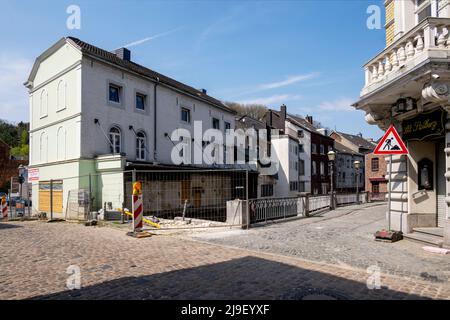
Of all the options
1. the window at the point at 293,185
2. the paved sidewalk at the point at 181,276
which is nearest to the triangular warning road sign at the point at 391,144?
the paved sidewalk at the point at 181,276

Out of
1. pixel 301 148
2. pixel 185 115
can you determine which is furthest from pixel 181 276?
pixel 301 148

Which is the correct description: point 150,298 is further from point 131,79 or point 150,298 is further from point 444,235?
point 131,79

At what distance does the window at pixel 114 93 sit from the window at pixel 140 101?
5.72 ft

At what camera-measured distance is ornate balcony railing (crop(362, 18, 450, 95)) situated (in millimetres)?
6867

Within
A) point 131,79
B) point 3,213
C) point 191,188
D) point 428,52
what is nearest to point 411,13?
point 428,52

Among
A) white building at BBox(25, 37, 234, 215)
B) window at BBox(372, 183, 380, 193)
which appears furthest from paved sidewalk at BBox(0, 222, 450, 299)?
window at BBox(372, 183, 380, 193)

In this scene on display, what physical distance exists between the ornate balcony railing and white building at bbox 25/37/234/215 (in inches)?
530

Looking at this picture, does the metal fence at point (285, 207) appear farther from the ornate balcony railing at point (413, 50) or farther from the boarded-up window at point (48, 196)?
the boarded-up window at point (48, 196)

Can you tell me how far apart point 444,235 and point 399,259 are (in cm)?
164

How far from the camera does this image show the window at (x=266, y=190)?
38.8 metres

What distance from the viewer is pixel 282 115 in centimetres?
4834

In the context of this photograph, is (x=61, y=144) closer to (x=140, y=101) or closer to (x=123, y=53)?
(x=140, y=101)

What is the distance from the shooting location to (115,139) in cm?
2072

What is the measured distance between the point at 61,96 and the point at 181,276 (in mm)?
19071
